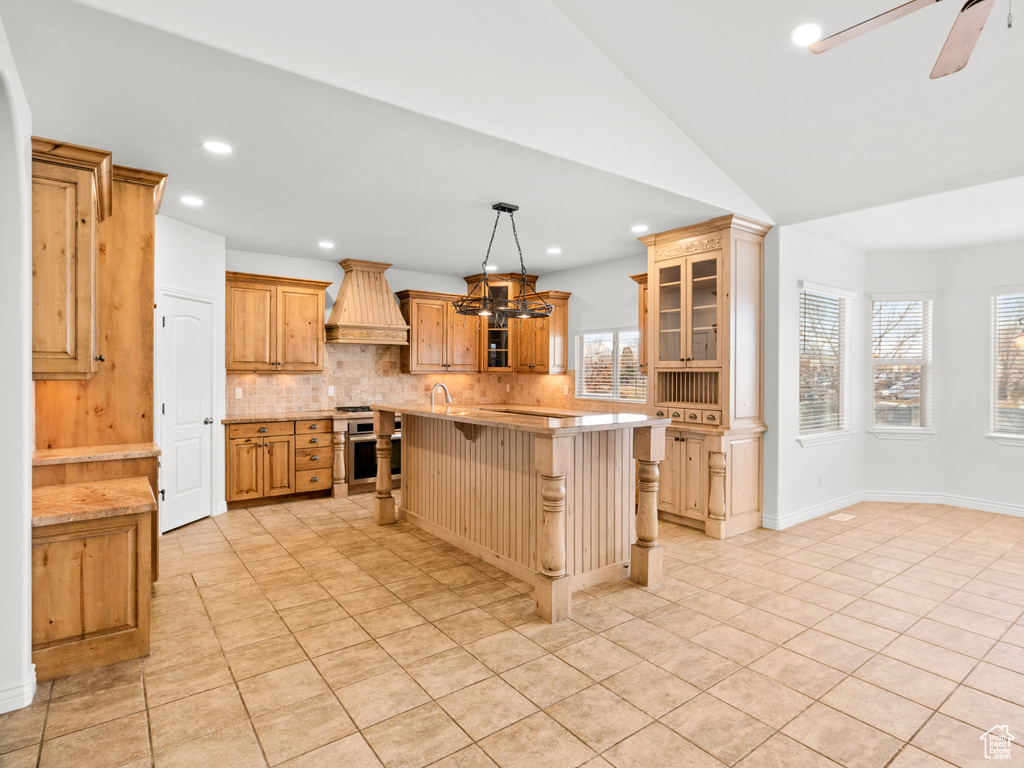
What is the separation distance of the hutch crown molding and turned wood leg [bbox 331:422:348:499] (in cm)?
344

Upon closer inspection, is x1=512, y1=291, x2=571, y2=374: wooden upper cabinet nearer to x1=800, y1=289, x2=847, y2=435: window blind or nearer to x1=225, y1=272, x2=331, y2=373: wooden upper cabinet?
x1=225, y1=272, x2=331, y2=373: wooden upper cabinet

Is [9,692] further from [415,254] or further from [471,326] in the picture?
[471,326]

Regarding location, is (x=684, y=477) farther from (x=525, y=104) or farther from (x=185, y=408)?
(x=185, y=408)

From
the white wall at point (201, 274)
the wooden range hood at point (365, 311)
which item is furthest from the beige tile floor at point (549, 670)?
the wooden range hood at point (365, 311)

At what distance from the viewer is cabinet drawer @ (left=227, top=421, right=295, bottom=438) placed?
5.63 metres

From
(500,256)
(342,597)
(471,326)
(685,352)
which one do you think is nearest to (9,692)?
(342,597)

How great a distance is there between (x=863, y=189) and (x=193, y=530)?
20.6ft

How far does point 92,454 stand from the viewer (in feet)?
10.7

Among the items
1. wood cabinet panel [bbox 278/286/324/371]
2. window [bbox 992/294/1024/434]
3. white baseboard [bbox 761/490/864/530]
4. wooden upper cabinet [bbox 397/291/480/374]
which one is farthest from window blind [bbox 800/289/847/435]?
wood cabinet panel [bbox 278/286/324/371]

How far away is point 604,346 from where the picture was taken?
7.02 metres

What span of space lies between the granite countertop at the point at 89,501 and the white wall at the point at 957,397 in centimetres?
669

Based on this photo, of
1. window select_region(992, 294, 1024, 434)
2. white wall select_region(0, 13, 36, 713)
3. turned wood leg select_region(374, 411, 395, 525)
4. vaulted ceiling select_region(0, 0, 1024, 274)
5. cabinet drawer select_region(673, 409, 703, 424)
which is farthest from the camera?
window select_region(992, 294, 1024, 434)

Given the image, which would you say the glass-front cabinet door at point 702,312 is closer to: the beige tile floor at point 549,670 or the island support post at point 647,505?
the island support post at point 647,505

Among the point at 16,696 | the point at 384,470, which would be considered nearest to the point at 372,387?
the point at 384,470
